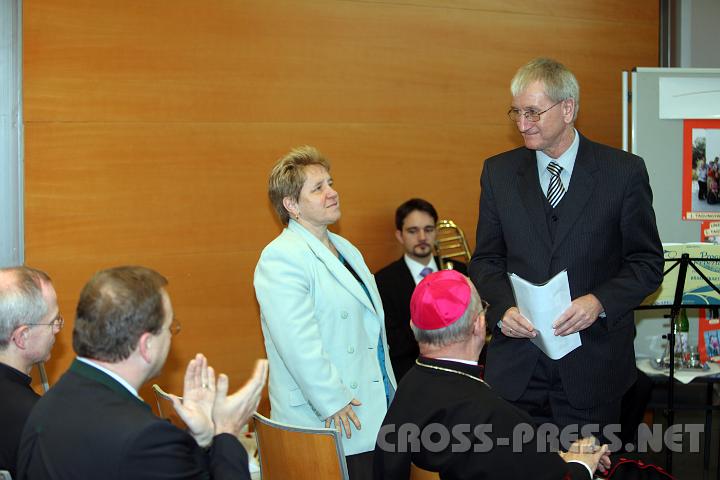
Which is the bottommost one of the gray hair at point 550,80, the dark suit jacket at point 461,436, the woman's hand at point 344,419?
the woman's hand at point 344,419

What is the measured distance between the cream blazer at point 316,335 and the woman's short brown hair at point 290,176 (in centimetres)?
11

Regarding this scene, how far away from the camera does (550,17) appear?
5734mm

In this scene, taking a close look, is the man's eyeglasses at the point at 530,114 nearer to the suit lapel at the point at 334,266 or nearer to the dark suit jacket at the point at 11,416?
the suit lapel at the point at 334,266

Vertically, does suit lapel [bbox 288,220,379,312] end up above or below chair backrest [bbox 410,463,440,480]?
above

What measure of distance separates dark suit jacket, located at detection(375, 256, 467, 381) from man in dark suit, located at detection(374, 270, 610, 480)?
256 cm

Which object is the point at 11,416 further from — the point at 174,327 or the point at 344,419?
the point at 344,419

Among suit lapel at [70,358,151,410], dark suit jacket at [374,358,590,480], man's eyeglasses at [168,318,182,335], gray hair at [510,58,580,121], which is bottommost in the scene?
dark suit jacket at [374,358,590,480]

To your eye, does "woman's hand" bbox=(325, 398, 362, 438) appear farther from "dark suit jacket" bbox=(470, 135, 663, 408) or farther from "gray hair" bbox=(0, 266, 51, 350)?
"gray hair" bbox=(0, 266, 51, 350)

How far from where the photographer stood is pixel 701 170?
16.8 feet

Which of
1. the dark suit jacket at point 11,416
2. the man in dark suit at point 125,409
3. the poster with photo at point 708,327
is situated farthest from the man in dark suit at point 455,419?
the poster with photo at point 708,327

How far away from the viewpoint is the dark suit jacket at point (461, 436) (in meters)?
2.18

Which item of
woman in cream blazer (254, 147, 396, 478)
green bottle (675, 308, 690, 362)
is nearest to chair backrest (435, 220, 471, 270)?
green bottle (675, 308, 690, 362)

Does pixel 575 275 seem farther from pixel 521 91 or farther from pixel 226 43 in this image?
pixel 226 43

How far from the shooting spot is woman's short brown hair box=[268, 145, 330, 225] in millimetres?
3277
